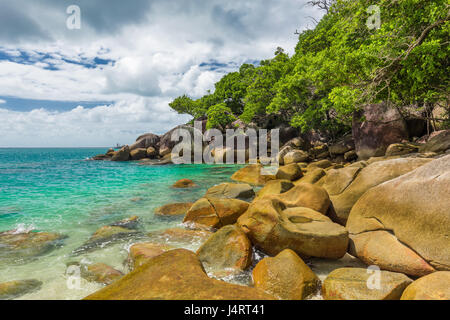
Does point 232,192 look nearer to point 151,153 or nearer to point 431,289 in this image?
point 431,289

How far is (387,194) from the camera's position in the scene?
4.71m

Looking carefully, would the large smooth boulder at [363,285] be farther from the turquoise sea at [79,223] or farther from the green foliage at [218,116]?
the green foliage at [218,116]

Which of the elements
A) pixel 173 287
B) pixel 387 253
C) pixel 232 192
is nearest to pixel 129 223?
pixel 232 192

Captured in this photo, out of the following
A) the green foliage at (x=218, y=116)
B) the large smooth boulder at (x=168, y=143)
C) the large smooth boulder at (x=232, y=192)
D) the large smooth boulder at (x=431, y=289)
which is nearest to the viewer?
the large smooth boulder at (x=431, y=289)

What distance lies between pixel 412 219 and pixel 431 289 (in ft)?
5.51

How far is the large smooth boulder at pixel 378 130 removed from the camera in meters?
14.0

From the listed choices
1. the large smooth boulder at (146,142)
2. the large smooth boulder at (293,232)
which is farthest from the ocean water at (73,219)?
the large smooth boulder at (146,142)

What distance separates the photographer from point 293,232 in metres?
4.47

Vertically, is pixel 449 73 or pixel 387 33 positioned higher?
pixel 387 33

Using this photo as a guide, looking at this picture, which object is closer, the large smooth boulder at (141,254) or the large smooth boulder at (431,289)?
the large smooth boulder at (431,289)

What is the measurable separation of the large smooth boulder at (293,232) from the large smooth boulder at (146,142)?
4101 cm
